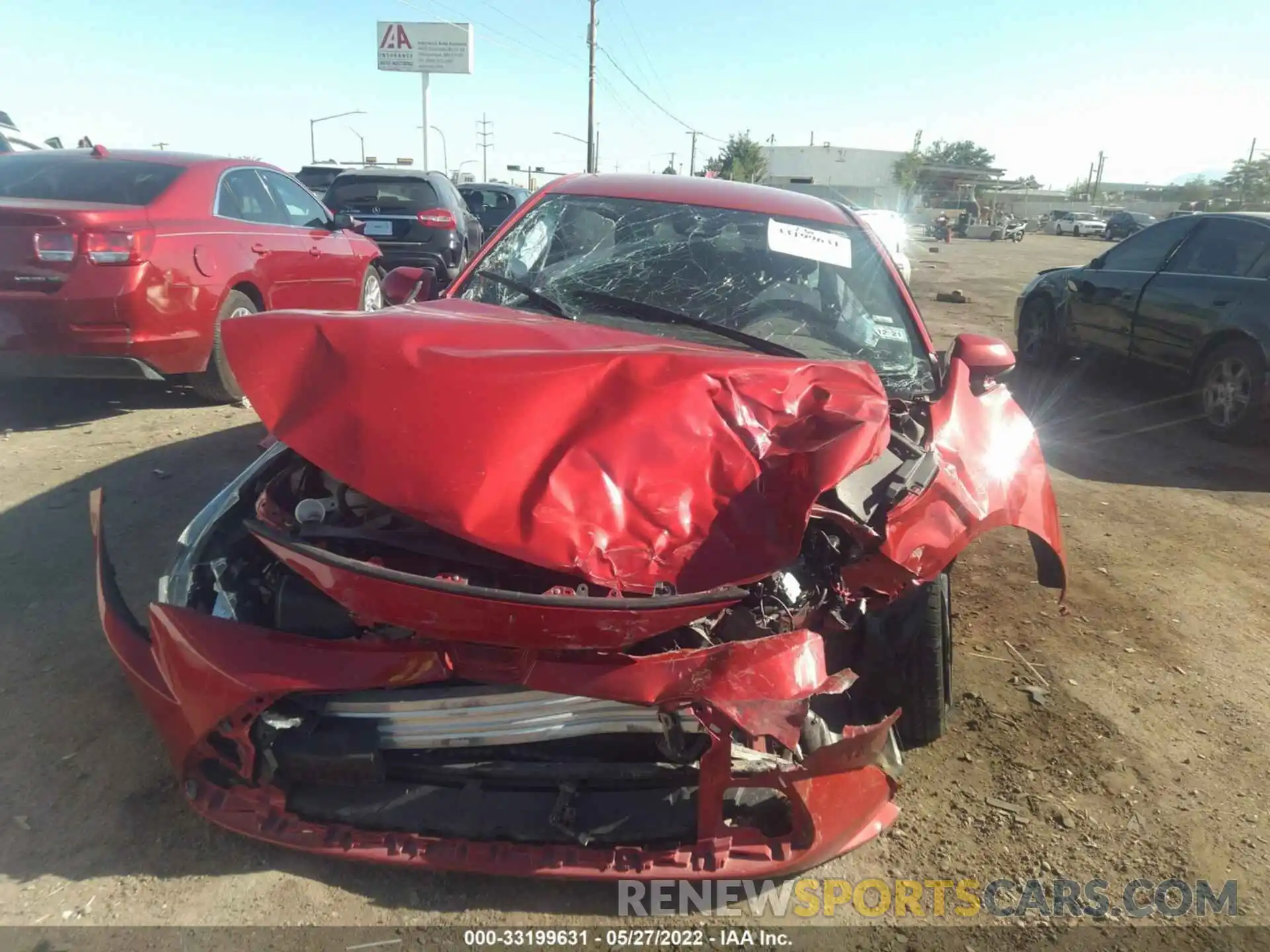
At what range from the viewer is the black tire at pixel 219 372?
560 centimetres

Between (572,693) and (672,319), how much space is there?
1710 millimetres

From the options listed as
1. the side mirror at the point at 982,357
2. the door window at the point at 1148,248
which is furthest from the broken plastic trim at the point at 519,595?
the door window at the point at 1148,248

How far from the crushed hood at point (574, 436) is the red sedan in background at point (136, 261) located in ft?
8.59

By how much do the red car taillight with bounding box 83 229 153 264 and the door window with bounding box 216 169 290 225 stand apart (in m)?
0.85

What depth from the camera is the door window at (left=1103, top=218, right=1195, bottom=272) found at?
7020 millimetres

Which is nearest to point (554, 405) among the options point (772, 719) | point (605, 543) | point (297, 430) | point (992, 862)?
point (605, 543)

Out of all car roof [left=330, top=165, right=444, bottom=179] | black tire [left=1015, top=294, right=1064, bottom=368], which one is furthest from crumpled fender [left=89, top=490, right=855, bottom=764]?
car roof [left=330, top=165, right=444, bottom=179]

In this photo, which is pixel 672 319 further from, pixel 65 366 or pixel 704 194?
pixel 65 366

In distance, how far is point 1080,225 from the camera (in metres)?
50.1

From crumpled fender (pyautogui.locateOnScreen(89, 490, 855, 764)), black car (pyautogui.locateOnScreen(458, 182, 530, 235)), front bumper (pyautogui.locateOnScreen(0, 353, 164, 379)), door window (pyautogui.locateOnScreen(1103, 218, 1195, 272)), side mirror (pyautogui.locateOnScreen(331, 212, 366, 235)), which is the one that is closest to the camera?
crumpled fender (pyautogui.locateOnScreen(89, 490, 855, 764))

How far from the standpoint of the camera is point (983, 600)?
3.84m

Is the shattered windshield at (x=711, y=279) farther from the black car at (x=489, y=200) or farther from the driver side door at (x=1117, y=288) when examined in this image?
the black car at (x=489, y=200)

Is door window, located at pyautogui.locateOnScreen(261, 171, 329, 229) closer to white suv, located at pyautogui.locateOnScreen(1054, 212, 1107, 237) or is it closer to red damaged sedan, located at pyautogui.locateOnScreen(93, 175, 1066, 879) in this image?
red damaged sedan, located at pyautogui.locateOnScreen(93, 175, 1066, 879)

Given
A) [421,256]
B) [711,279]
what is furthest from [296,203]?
[711,279]
